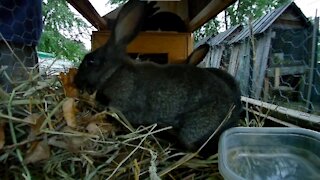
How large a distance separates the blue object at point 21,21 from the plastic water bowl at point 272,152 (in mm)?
773

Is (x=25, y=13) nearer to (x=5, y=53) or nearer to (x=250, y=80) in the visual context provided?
(x=5, y=53)

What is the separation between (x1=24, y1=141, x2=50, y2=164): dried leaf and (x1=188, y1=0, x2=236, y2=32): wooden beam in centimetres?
89

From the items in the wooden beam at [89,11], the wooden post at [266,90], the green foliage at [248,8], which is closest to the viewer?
the wooden post at [266,90]

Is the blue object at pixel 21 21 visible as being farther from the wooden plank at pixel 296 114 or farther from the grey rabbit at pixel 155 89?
the wooden plank at pixel 296 114

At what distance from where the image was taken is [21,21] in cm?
116

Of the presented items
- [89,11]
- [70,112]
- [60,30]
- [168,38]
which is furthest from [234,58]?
[70,112]

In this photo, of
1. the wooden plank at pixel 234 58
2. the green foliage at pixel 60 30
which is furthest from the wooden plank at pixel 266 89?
the green foliage at pixel 60 30

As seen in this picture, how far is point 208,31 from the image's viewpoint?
4750 millimetres

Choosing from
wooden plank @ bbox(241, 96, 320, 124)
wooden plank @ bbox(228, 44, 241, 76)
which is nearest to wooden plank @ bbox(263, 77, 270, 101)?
wooden plank @ bbox(241, 96, 320, 124)

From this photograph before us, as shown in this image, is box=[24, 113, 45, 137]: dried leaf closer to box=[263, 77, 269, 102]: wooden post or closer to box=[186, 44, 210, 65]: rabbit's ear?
box=[186, 44, 210, 65]: rabbit's ear

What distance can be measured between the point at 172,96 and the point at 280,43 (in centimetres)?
81

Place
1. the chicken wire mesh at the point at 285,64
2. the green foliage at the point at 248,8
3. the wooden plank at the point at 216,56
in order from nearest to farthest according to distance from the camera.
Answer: the chicken wire mesh at the point at 285,64 < the wooden plank at the point at 216,56 < the green foliage at the point at 248,8

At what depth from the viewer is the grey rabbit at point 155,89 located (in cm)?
95

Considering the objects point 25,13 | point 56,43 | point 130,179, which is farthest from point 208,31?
point 130,179
